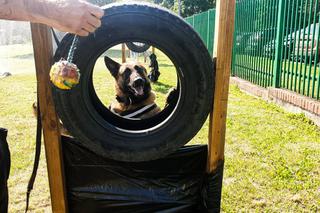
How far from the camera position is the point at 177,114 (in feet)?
6.94

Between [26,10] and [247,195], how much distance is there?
2.68 meters

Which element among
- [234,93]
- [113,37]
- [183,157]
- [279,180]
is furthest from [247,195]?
[234,93]

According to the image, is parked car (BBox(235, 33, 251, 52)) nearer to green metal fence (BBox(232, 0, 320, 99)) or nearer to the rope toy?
green metal fence (BBox(232, 0, 320, 99))

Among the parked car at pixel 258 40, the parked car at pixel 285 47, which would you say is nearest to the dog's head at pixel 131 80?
the parked car at pixel 285 47

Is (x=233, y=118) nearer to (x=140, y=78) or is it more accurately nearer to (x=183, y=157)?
(x=140, y=78)

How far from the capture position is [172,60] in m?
2.01

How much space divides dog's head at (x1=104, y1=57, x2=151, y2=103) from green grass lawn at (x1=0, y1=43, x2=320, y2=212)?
1.35 meters

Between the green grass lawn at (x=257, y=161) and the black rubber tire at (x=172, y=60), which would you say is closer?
the black rubber tire at (x=172, y=60)

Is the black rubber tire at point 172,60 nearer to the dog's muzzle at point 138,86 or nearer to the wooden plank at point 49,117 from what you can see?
the wooden plank at point 49,117

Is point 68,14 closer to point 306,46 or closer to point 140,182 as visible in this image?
point 140,182

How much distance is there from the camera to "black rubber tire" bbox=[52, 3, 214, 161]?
1904mm

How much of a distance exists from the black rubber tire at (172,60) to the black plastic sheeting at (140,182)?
332 mm

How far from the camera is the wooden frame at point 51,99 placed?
81.5 inches

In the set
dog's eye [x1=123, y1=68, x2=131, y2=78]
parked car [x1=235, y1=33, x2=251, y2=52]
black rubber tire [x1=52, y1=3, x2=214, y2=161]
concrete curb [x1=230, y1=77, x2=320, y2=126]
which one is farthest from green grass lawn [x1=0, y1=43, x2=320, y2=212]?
parked car [x1=235, y1=33, x2=251, y2=52]
